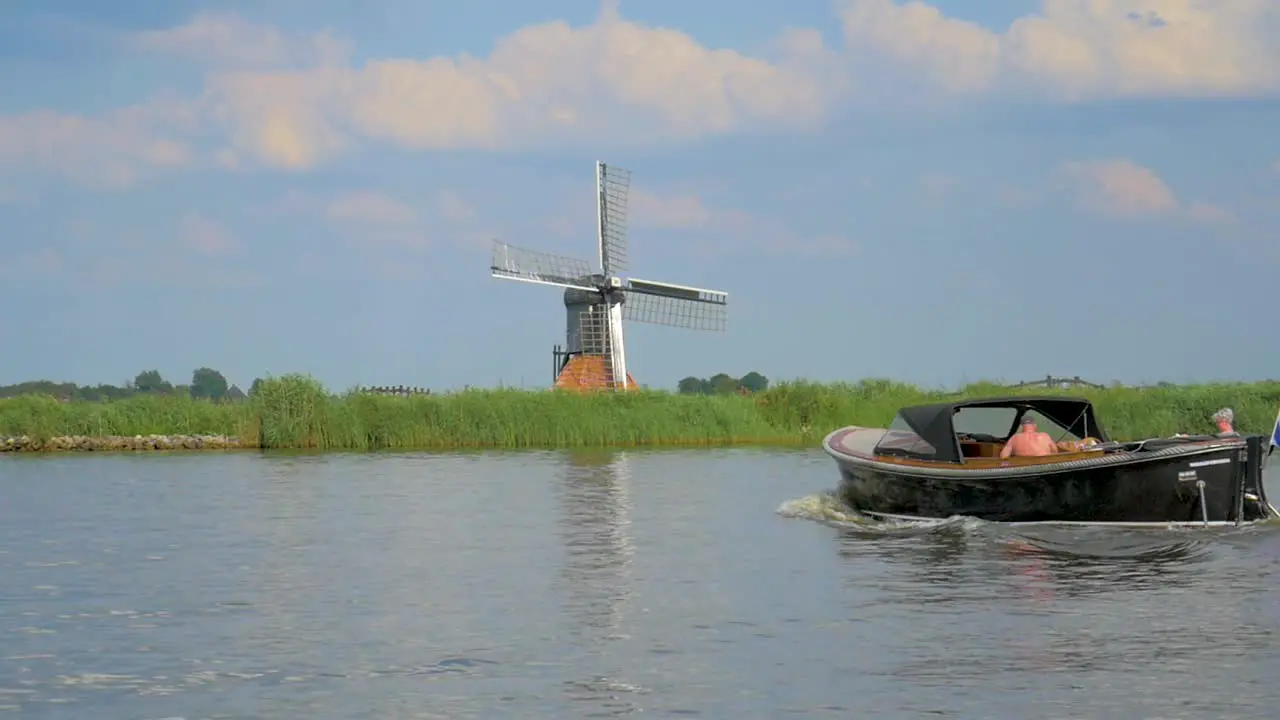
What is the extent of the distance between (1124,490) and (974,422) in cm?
417

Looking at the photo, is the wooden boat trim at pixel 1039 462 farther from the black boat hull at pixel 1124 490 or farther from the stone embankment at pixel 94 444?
the stone embankment at pixel 94 444

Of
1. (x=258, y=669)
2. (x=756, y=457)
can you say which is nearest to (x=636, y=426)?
(x=756, y=457)

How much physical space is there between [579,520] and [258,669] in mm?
11274

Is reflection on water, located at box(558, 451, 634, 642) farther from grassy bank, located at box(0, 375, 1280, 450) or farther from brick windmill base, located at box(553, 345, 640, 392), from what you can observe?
brick windmill base, located at box(553, 345, 640, 392)

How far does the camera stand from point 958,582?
15641mm

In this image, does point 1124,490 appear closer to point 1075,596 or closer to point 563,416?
Answer: point 1075,596

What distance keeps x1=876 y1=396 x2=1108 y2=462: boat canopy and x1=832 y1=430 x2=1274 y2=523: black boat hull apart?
627mm

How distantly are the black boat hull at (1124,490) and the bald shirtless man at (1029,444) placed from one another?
1.77ft

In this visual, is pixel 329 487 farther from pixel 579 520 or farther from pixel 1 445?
pixel 1 445

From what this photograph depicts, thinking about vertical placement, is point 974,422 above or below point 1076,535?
above

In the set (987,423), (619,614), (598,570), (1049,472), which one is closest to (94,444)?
(987,423)

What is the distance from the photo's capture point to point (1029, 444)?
19.8 metres

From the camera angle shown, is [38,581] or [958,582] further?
[38,581]

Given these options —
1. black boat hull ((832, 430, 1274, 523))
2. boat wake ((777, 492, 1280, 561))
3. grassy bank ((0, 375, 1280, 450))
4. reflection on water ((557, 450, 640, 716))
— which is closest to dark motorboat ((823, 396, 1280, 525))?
black boat hull ((832, 430, 1274, 523))
